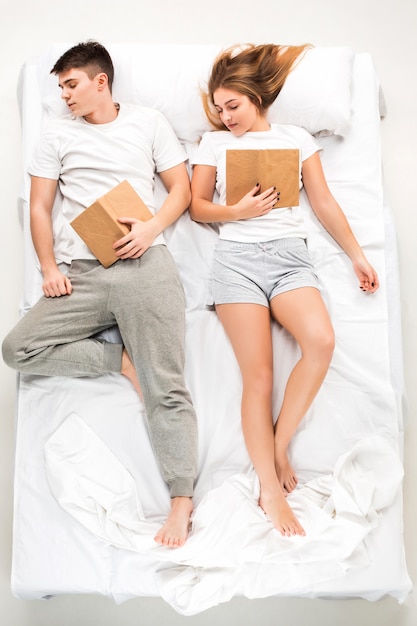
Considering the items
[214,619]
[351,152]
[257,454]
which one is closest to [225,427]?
[257,454]

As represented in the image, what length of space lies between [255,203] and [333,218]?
22cm

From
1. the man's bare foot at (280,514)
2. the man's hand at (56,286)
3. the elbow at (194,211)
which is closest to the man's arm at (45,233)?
the man's hand at (56,286)

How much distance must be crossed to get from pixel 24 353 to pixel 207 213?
588 millimetres

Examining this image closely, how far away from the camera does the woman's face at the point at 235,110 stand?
68.2 inches

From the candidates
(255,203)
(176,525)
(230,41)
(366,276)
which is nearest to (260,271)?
(255,203)

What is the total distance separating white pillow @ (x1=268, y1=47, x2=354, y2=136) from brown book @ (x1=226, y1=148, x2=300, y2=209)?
0.49 ft

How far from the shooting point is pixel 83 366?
165 cm

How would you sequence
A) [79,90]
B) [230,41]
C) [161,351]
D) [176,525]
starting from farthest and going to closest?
[230,41] < [79,90] < [161,351] < [176,525]

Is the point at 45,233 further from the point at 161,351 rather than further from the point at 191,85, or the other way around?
the point at 191,85

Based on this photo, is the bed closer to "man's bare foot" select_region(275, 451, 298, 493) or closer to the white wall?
"man's bare foot" select_region(275, 451, 298, 493)

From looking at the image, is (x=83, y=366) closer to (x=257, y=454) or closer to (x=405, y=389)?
(x=257, y=454)

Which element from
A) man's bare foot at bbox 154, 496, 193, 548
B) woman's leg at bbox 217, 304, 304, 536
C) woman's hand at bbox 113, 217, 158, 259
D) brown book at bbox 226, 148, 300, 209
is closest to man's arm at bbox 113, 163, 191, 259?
woman's hand at bbox 113, 217, 158, 259

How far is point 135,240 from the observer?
Answer: 5.46 feet

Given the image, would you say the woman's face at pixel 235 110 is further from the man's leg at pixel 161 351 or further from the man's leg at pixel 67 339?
the man's leg at pixel 67 339
